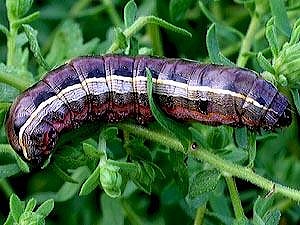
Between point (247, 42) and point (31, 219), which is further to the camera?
point (247, 42)

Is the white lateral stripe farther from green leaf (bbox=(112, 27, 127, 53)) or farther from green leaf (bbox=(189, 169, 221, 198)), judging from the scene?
green leaf (bbox=(189, 169, 221, 198))

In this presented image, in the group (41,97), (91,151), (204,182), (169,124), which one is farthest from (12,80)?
(204,182)

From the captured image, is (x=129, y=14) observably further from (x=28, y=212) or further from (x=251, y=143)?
(x=28, y=212)

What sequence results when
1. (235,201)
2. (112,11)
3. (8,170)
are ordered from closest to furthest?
(235,201)
(8,170)
(112,11)

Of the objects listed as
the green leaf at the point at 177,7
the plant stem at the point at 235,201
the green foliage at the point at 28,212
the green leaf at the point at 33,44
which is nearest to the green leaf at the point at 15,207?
the green foliage at the point at 28,212

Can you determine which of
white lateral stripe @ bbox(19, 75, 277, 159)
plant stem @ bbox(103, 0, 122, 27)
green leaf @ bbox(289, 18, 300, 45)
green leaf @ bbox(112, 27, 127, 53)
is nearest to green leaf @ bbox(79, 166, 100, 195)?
white lateral stripe @ bbox(19, 75, 277, 159)

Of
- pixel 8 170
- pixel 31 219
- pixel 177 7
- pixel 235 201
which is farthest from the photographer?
pixel 177 7

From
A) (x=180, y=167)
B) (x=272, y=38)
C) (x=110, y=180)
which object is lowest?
(x=180, y=167)
